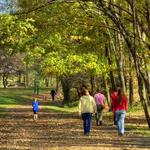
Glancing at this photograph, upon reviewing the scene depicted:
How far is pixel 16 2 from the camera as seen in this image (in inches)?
1175

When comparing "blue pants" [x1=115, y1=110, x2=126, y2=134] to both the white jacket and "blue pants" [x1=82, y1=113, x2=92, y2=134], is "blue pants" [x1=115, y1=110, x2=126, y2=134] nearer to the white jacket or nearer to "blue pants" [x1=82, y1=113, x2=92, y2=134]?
the white jacket

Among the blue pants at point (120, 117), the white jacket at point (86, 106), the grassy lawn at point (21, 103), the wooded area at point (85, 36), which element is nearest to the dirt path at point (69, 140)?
the blue pants at point (120, 117)

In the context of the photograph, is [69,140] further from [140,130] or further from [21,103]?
[21,103]

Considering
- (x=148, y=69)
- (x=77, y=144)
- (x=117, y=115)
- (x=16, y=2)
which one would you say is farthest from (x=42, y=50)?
(x=77, y=144)

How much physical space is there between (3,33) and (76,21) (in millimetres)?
4627

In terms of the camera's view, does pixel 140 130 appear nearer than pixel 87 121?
No

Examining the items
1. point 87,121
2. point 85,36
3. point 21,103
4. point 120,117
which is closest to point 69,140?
point 87,121

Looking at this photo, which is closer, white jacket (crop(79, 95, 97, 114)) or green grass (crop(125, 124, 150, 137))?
white jacket (crop(79, 95, 97, 114))

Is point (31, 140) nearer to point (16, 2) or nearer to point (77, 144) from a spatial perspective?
point (77, 144)

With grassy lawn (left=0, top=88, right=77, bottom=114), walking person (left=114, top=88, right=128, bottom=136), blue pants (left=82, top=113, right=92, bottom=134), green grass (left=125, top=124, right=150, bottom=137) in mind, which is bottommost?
green grass (left=125, top=124, right=150, bottom=137)

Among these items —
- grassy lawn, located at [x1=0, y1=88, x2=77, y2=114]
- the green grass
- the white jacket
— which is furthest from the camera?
grassy lawn, located at [x1=0, y1=88, x2=77, y2=114]

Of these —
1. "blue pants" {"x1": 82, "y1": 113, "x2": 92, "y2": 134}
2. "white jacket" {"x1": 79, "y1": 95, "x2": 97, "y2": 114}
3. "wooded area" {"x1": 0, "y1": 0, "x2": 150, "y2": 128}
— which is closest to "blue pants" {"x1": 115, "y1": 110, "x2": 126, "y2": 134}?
"white jacket" {"x1": 79, "y1": 95, "x2": 97, "y2": 114}

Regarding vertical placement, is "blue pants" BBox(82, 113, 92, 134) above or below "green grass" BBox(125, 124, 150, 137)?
above

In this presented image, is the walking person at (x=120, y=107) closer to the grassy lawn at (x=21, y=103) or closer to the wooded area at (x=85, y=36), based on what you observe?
the wooded area at (x=85, y=36)
